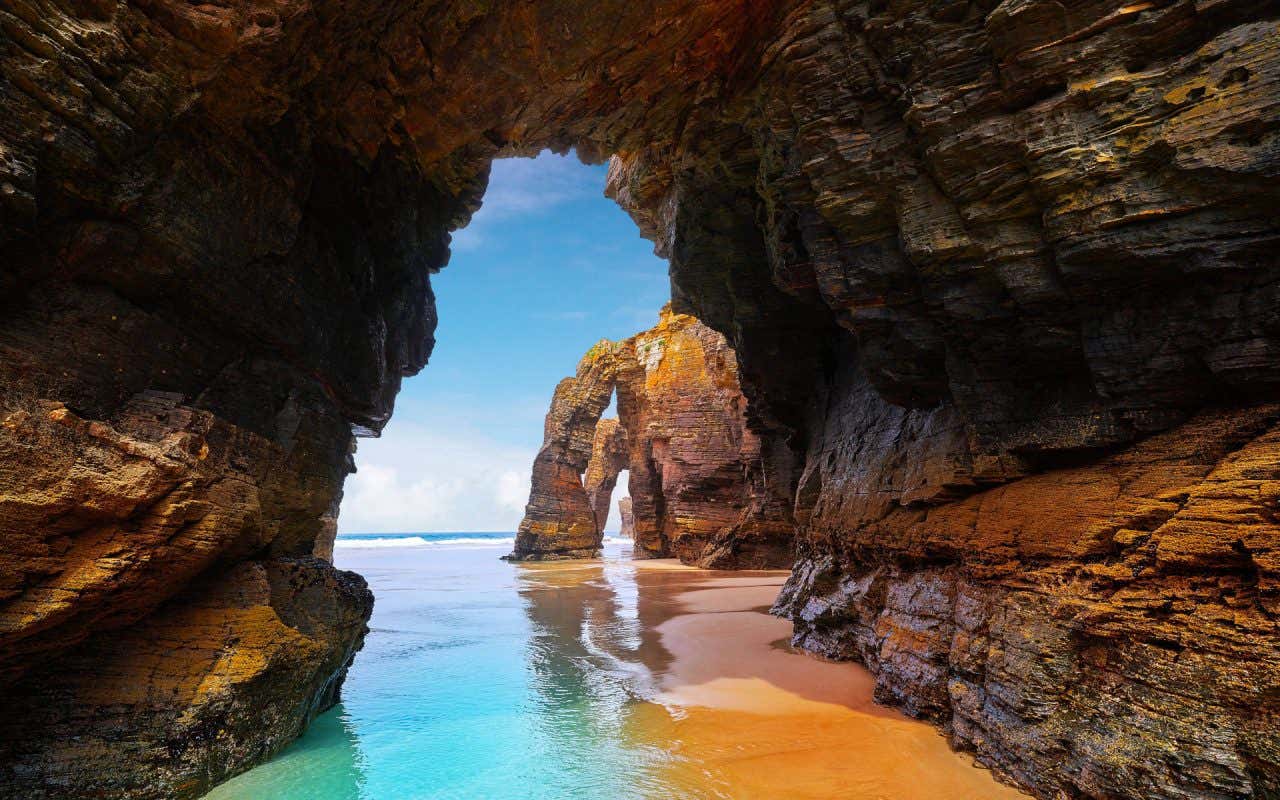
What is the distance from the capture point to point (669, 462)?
114ft

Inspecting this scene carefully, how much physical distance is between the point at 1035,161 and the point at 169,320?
35.0 ft

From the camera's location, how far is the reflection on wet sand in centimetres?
592

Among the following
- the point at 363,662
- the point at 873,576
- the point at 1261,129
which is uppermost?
the point at 1261,129

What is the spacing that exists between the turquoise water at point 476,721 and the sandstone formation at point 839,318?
790 mm

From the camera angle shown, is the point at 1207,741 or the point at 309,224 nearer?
the point at 1207,741

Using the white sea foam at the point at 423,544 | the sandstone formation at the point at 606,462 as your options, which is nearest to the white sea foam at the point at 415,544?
the white sea foam at the point at 423,544

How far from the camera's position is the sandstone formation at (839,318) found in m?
4.97

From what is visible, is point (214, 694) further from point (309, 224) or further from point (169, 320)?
point (309, 224)

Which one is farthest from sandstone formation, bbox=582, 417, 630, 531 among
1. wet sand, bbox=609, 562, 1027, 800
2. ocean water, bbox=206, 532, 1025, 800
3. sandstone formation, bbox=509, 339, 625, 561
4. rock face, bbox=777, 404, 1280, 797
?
rock face, bbox=777, 404, 1280, 797

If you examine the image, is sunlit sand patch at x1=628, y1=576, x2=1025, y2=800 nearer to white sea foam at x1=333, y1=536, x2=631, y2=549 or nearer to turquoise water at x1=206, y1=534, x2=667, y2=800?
turquoise water at x1=206, y1=534, x2=667, y2=800

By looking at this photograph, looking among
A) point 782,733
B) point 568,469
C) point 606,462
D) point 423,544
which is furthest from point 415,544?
point 782,733

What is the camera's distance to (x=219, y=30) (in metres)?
6.04

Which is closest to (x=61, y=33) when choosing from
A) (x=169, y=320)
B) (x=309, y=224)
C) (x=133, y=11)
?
(x=133, y=11)

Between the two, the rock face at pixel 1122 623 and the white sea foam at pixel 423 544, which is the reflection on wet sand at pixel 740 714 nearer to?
the rock face at pixel 1122 623
